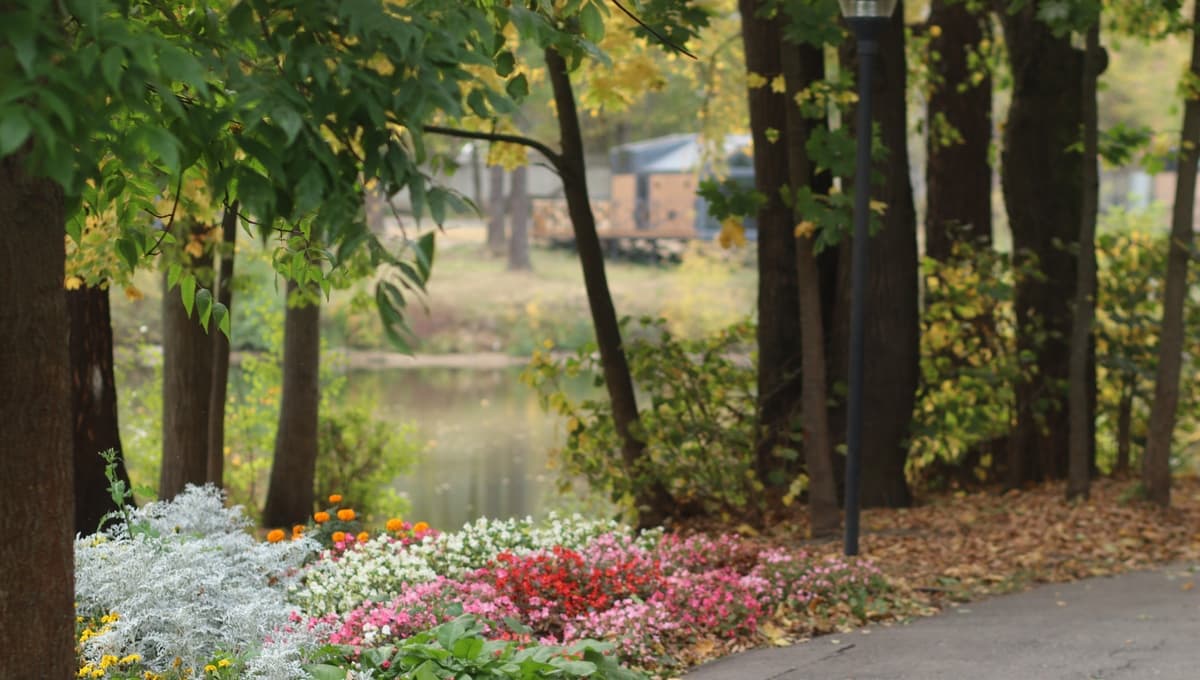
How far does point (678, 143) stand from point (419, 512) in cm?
2196

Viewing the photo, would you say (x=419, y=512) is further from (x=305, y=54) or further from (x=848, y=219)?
(x=305, y=54)

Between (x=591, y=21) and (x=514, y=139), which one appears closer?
(x=591, y=21)

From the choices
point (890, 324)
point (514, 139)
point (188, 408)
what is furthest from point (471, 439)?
point (514, 139)

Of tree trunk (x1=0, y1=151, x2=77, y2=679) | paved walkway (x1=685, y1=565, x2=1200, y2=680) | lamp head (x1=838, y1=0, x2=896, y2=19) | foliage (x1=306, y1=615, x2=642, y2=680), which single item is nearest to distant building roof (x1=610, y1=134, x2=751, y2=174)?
lamp head (x1=838, y1=0, x2=896, y2=19)

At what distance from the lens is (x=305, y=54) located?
10.2 ft

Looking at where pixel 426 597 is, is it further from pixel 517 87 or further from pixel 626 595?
pixel 517 87

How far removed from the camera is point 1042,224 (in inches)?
473

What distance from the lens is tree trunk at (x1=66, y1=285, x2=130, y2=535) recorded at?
8734mm

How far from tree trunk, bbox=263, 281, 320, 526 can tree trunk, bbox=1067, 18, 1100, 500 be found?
240 inches

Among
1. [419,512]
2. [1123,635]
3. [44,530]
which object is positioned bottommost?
[419,512]

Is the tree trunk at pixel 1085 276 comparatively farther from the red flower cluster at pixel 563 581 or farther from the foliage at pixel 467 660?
the foliage at pixel 467 660

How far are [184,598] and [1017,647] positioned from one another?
365 centimetres

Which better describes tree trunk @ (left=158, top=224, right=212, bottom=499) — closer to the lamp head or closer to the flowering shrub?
the flowering shrub

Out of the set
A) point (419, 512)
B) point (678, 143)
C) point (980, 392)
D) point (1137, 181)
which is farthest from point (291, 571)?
point (1137, 181)
